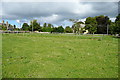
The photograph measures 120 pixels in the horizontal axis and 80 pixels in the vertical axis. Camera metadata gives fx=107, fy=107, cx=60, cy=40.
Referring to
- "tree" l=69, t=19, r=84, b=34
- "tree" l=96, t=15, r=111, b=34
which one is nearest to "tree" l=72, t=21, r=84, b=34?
"tree" l=69, t=19, r=84, b=34

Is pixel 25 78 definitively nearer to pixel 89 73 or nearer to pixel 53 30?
pixel 89 73

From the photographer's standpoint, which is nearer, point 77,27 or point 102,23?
point 102,23

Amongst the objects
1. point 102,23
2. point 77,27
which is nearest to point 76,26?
point 77,27

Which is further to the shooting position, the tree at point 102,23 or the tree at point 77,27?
the tree at point 77,27

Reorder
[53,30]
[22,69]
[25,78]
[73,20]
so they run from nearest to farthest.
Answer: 1. [25,78]
2. [22,69]
3. [73,20]
4. [53,30]

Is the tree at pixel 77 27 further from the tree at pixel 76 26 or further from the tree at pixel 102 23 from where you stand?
the tree at pixel 102 23

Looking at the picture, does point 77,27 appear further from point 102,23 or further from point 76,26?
point 102,23

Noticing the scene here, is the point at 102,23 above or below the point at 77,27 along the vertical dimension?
above

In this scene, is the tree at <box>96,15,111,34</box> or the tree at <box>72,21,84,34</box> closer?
the tree at <box>96,15,111,34</box>

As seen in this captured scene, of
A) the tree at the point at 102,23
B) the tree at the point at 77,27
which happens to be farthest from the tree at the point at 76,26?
the tree at the point at 102,23

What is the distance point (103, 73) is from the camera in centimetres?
452

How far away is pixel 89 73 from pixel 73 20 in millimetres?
64692

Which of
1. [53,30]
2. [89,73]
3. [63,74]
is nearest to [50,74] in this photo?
[63,74]

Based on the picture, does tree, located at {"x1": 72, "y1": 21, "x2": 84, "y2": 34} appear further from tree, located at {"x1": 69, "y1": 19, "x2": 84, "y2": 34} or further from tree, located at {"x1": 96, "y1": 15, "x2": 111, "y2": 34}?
tree, located at {"x1": 96, "y1": 15, "x2": 111, "y2": 34}
